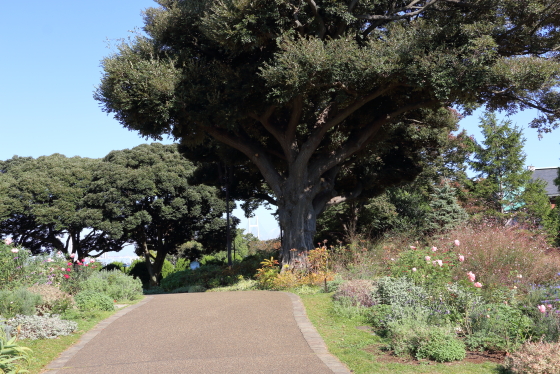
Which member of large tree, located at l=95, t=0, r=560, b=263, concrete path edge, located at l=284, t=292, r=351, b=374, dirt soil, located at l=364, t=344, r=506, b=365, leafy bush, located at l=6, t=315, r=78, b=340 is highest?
large tree, located at l=95, t=0, r=560, b=263

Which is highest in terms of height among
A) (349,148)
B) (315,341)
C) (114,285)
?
(349,148)

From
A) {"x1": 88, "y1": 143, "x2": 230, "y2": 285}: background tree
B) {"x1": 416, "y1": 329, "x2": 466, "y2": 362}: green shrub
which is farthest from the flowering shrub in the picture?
{"x1": 88, "y1": 143, "x2": 230, "y2": 285}: background tree

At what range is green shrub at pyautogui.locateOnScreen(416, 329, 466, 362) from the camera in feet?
18.0

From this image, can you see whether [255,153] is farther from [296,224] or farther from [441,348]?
[441,348]

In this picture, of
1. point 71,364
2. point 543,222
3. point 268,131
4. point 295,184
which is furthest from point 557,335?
point 543,222

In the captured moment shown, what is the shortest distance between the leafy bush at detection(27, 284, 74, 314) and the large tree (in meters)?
6.39

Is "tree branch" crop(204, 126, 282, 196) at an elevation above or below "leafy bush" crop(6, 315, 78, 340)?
above

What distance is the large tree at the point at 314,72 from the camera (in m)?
12.5

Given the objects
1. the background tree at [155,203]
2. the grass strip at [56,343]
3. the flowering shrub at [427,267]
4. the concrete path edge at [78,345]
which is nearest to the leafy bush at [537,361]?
the flowering shrub at [427,267]

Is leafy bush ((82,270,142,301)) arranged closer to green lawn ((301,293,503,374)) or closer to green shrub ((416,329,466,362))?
green lawn ((301,293,503,374))

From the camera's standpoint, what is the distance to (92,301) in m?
9.69

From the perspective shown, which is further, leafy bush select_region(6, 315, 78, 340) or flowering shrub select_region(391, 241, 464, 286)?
flowering shrub select_region(391, 241, 464, 286)

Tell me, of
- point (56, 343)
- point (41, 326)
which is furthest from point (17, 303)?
point (56, 343)

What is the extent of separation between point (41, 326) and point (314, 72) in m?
8.57
